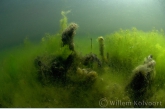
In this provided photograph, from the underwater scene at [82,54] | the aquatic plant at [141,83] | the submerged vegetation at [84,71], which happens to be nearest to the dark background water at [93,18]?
the underwater scene at [82,54]

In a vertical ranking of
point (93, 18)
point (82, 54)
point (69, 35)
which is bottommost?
point (82, 54)

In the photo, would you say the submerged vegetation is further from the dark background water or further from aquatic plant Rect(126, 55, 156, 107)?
the dark background water

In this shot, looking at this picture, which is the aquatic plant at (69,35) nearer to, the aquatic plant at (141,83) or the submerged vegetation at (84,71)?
the submerged vegetation at (84,71)

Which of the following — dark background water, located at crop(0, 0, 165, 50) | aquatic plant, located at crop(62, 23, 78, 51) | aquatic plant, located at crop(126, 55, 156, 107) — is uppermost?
dark background water, located at crop(0, 0, 165, 50)

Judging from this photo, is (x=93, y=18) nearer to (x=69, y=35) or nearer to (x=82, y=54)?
(x=69, y=35)

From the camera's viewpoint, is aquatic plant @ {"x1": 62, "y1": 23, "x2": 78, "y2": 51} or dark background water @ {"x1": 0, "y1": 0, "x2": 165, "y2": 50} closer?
aquatic plant @ {"x1": 62, "y1": 23, "x2": 78, "y2": 51}

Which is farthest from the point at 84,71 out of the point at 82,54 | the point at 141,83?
the point at 141,83

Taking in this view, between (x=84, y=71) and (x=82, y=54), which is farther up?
(x=82, y=54)

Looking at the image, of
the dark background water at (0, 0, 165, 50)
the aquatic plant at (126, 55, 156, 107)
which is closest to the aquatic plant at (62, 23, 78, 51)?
the dark background water at (0, 0, 165, 50)
